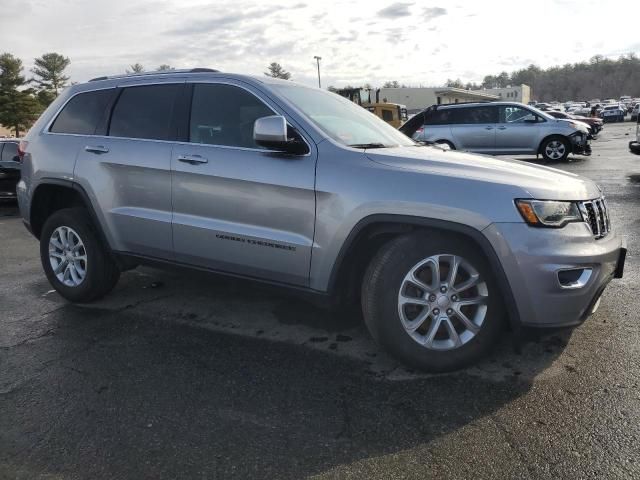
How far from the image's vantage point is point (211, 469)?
248 cm

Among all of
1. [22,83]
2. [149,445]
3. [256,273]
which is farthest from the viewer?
[22,83]

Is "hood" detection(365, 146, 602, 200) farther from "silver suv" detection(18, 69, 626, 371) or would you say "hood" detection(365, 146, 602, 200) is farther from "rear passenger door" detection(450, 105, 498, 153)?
"rear passenger door" detection(450, 105, 498, 153)

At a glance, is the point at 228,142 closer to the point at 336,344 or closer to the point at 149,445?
the point at 336,344

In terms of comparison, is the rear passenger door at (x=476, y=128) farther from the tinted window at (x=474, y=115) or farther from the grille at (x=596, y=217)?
the grille at (x=596, y=217)

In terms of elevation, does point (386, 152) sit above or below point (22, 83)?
below

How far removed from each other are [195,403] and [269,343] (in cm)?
91

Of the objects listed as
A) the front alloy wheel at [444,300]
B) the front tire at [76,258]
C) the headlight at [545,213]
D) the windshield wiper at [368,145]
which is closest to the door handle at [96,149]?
the front tire at [76,258]

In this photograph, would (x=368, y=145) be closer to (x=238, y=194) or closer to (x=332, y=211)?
(x=332, y=211)

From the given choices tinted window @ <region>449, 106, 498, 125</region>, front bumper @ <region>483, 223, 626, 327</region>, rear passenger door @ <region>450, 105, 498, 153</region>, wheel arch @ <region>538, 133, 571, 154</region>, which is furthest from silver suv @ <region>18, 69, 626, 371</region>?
wheel arch @ <region>538, 133, 571, 154</region>


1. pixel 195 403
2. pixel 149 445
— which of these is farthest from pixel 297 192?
pixel 149 445

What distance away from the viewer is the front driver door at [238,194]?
354 centimetres

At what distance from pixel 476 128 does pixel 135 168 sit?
42.5 feet

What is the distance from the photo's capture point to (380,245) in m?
3.55

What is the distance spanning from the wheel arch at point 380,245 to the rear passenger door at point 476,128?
1276cm
